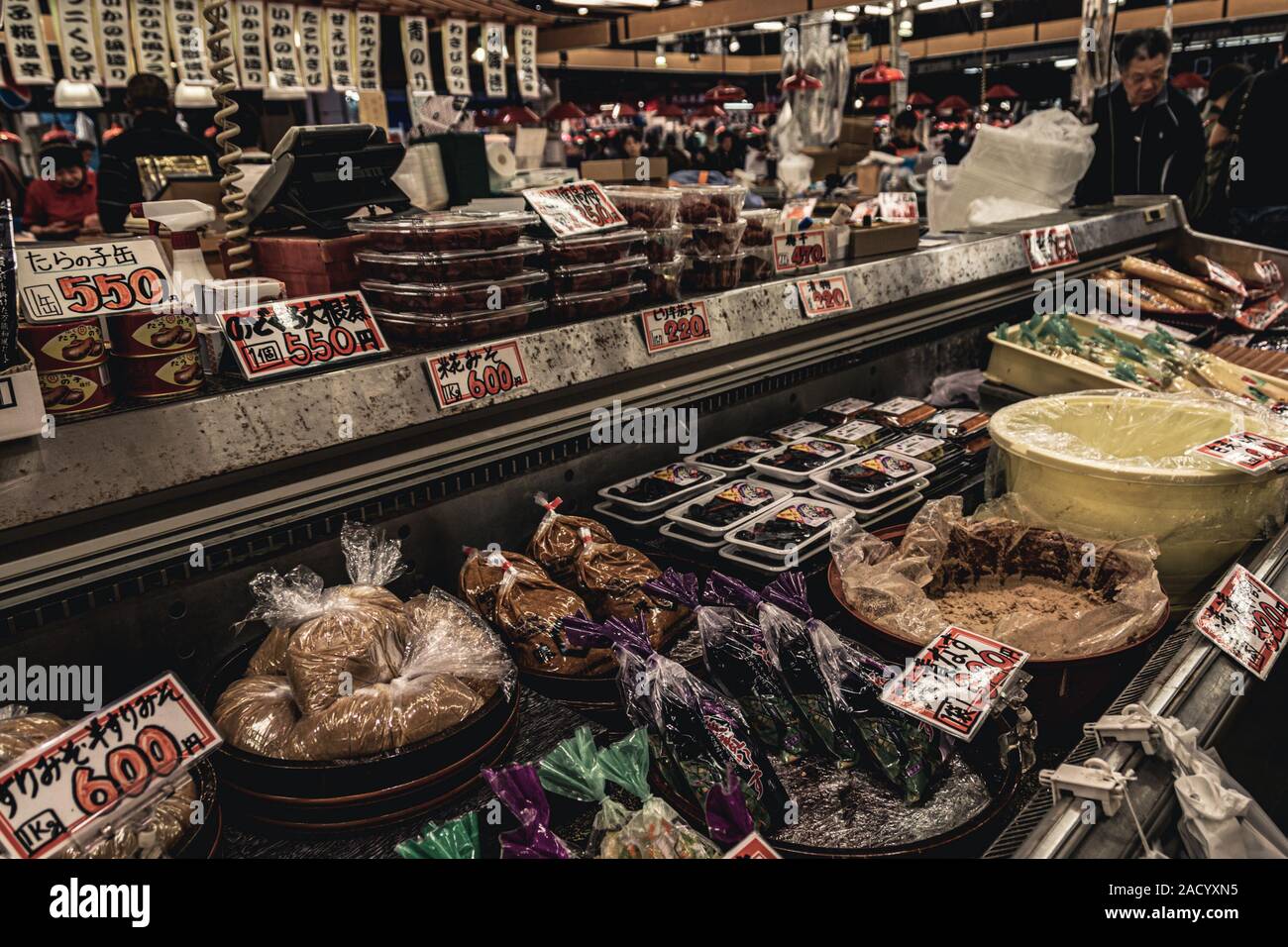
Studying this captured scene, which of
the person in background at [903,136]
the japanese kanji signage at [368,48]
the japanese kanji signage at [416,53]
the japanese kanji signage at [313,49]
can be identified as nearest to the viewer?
the japanese kanji signage at [313,49]

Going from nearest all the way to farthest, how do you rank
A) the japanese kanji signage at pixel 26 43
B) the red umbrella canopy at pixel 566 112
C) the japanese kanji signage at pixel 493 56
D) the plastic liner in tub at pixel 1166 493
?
the plastic liner in tub at pixel 1166 493
the japanese kanji signage at pixel 26 43
the japanese kanji signage at pixel 493 56
the red umbrella canopy at pixel 566 112

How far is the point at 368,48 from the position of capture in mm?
6672

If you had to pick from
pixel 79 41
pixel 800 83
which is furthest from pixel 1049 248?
pixel 800 83

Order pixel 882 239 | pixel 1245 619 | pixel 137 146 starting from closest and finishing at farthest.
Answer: pixel 1245 619, pixel 882 239, pixel 137 146

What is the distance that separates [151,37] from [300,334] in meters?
5.89

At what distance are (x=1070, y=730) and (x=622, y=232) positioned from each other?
1.18 metres

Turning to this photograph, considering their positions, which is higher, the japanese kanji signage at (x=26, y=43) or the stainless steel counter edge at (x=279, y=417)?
the japanese kanji signage at (x=26, y=43)

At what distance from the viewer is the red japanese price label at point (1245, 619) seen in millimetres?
1366

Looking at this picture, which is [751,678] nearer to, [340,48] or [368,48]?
[340,48]

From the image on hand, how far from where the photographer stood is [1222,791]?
3.37 ft

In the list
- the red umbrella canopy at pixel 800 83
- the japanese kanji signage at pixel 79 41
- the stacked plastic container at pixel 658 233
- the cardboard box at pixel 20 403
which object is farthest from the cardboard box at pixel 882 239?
the red umbrella canopy at pixel 800 83

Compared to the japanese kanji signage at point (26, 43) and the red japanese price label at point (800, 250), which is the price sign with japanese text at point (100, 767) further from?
the japanese kanji signage at point (26, 43)

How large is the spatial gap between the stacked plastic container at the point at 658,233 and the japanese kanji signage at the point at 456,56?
6.08 metres
